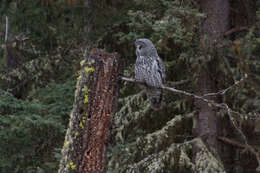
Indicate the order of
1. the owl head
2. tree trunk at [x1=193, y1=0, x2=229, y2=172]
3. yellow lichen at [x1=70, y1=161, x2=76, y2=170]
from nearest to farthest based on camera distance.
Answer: yellow lichen at [x1=70, y1=161, x2=76, y2=170], the owl head, tree trunk at [x1=193, y1=0, x2=229, y2=172]

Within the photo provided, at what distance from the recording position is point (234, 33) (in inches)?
318

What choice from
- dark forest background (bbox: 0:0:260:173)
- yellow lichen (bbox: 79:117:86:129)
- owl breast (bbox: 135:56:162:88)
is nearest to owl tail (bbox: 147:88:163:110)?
owl breast (bbox: 135:56:162:88)

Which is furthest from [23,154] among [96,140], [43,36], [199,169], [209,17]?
[209,17]

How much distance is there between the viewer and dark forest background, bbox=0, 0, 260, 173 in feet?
21.9

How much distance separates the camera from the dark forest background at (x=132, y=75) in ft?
21.9

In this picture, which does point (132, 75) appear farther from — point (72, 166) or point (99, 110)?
point (72, 166)

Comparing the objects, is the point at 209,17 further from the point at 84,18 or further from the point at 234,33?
the point at 84,18

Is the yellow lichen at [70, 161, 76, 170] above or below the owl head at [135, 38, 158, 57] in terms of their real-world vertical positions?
below

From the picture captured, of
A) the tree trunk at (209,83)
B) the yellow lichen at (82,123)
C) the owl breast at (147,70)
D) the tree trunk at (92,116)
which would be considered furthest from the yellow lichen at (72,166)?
the tree trunk at (209,83)

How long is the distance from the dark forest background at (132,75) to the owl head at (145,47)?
0.28 meters

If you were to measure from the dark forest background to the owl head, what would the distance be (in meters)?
0.28

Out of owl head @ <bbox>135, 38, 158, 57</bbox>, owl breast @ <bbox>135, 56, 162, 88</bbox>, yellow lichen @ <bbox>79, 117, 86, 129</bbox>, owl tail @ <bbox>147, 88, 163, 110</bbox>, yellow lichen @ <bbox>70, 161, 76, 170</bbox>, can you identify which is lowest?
yellow lichen @ <bbox>70, 161, 76, 170</bbox>

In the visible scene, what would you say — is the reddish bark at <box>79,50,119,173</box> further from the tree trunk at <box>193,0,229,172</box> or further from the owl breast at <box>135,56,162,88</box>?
the tree trunk at <box>193,0,229,172</box>

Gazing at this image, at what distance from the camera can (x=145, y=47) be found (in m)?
6.13
